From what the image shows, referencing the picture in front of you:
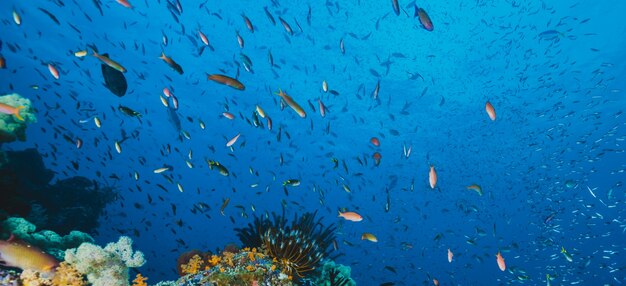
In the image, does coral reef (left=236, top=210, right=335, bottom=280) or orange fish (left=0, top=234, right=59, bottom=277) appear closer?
orange fish (left=0, top=234, right=59, bottom=277)

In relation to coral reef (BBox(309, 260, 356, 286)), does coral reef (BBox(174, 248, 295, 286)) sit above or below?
below

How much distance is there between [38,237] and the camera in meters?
6.83

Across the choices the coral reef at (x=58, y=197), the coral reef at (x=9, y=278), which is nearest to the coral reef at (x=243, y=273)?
the coral reef at (x=9, y=278)

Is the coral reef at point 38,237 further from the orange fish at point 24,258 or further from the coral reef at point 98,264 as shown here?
the coral reef at point 98,264

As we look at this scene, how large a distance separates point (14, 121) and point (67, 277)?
5.25 metres

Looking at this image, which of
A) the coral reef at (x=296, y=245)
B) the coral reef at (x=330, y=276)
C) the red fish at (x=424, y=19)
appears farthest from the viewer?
the coral reef at (x=330, y=276)

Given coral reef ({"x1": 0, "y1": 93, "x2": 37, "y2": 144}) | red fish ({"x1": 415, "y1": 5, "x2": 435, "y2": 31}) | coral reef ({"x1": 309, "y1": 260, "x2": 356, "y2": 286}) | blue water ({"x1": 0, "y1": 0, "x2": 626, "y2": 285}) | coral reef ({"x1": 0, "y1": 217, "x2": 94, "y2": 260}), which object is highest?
A: blue water ({"x1": 0, "y1": 0, "x2": 626, "y2": 285})

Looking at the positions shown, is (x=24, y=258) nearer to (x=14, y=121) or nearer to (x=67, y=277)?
(x=67, y=277)

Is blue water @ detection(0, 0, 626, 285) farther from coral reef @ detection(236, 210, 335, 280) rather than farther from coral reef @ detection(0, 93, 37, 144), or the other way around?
coral reef @ detection(236, 210, 335, 280)

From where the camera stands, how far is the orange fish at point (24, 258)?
4602 mm

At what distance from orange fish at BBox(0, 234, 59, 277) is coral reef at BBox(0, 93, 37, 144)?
4098mm

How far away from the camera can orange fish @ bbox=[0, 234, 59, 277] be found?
4.60 metres

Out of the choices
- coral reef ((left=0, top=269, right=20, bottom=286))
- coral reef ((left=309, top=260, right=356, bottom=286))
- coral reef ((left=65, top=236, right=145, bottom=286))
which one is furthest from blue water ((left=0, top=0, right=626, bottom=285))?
coral reef ((left=0, top=269, right=20, bottom=286))

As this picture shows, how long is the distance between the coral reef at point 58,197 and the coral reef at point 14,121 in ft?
14.3
